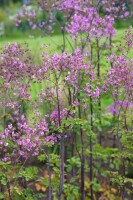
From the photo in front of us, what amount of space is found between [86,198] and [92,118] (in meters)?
1.09

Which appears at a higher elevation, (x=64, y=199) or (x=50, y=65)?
(x=50, y=65)

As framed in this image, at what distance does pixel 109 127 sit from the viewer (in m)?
7.46

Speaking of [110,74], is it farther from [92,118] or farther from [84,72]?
[92,118]

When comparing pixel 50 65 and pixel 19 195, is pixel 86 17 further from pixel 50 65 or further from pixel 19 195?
pixel 19 195

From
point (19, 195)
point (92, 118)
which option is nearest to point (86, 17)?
point (92, 118)

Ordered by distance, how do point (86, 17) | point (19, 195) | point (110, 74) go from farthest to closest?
point (86, 17) < point (19, 195) < point (110, 74)

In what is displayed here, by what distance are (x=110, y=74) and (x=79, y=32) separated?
892mm

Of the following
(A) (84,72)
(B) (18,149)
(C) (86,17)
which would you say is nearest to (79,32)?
(C) (86,17)

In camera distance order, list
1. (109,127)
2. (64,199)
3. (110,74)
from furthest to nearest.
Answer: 1. (109,127)
2. (64,199)
3. (110,74)

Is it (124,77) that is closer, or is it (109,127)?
(124,77)

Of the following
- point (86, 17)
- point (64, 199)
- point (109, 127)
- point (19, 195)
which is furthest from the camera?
point (109, 127)

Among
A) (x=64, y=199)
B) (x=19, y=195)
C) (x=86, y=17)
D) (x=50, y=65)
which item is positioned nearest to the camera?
(x=50, y=65)

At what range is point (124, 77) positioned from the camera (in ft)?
14.9

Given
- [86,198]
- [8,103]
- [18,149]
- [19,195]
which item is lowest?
[86,198]
